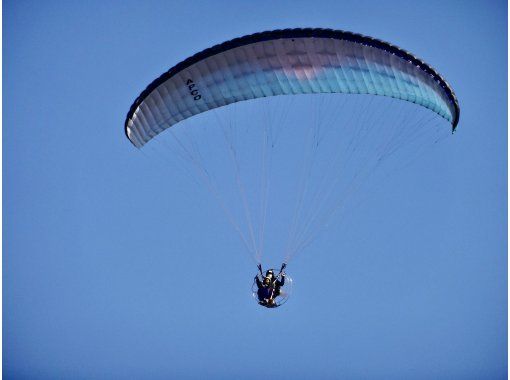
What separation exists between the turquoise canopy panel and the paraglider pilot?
15.3ft

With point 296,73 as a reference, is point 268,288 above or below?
below

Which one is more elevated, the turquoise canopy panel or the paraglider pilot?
the turquoise canopy panel

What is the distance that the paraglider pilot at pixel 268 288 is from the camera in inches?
609

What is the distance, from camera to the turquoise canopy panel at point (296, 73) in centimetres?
1387

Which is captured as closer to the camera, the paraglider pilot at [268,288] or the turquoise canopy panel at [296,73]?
the turquoise canopy panel at [296,73]

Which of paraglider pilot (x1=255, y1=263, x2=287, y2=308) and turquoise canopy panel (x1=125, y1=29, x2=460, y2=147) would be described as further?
paraglider pilot (x1=255, y1=263, x2=287, y2=308)

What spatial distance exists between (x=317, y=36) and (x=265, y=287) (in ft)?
21.2

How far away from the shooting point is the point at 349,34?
44.2 ft

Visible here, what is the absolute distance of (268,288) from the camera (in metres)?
15.5

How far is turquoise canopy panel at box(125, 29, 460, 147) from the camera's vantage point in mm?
13867

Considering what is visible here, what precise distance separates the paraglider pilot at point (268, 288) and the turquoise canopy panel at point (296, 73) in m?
4.66

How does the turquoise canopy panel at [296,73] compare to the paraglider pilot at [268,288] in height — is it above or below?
above

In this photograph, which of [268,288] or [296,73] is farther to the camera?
[268,288]

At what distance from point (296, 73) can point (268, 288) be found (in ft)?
18.2
